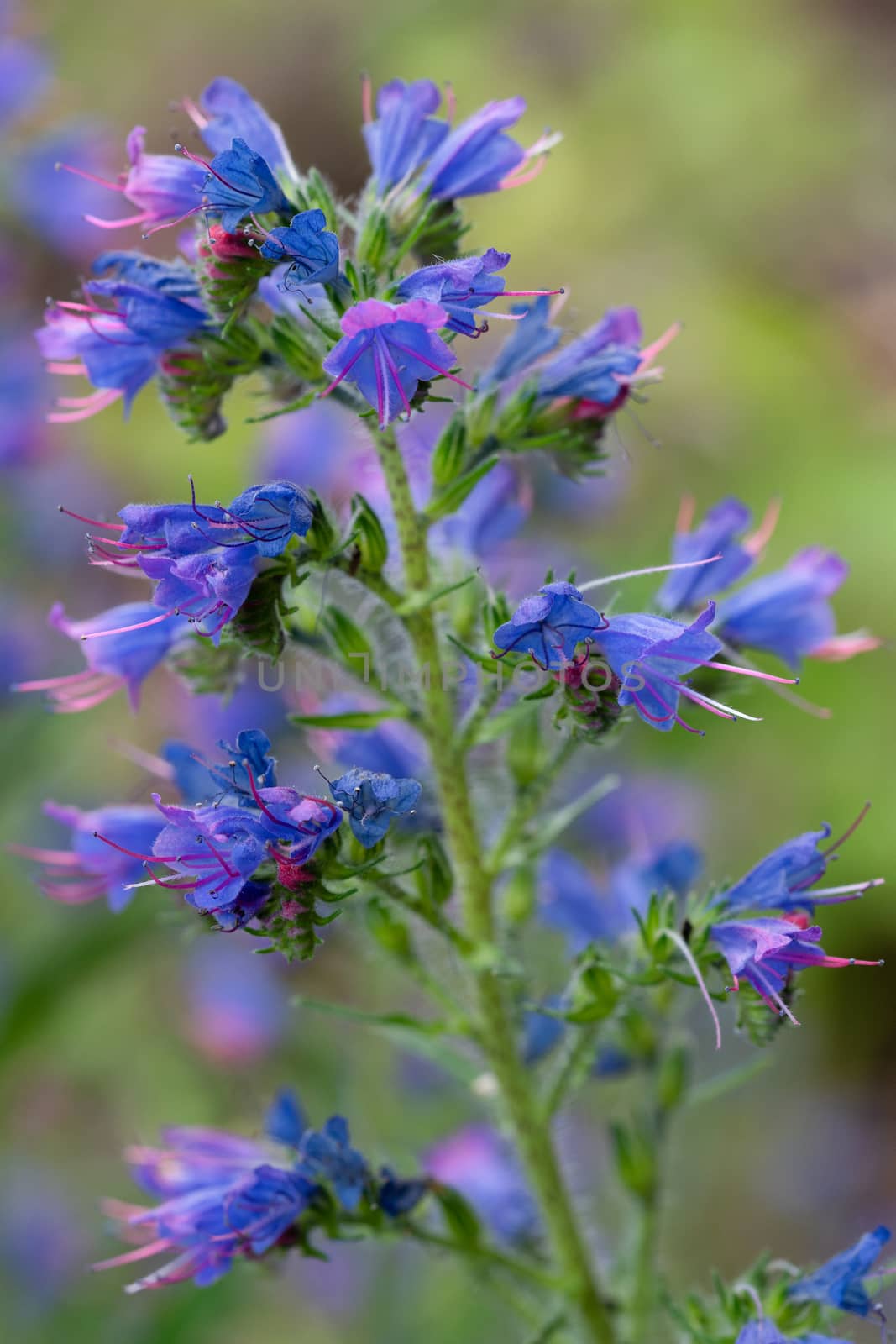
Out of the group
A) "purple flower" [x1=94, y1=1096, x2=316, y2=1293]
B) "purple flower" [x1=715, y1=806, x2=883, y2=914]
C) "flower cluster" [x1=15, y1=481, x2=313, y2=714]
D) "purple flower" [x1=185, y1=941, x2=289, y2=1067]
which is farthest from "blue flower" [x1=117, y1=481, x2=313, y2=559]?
"purple flower" [x1=185, y1=941, x2=289, y2=1067]

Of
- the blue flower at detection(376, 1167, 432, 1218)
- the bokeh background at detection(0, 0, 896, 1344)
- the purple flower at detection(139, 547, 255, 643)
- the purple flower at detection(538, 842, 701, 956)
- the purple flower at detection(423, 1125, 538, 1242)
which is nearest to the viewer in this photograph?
the purple flower at detection(139, 547, 255, 643)

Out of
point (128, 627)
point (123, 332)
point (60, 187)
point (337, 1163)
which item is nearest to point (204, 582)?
point (128, 627)

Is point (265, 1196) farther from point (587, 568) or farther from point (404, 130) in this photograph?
point (587, 568)

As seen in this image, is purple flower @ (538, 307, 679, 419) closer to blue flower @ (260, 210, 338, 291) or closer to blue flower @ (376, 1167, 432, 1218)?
blue flower @ (260, 210, 338, 291)

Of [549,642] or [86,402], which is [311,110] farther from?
[549,642]

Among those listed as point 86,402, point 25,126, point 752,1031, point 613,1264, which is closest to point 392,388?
point 86,402

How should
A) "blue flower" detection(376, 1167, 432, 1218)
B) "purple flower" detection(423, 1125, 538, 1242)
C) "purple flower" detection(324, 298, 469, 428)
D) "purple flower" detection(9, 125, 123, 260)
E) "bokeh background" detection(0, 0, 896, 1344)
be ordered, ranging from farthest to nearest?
"purple flower" detection(9, 125, 123, 260)
"bokeh background" detection(0, 0, 896, 1344)
"purple flower" detection(423, 1125, 538, 1242)
"blue flower" detection(376, 1167, 432, 1218)
"purple flower" detection(324, 298, 469, 428)
